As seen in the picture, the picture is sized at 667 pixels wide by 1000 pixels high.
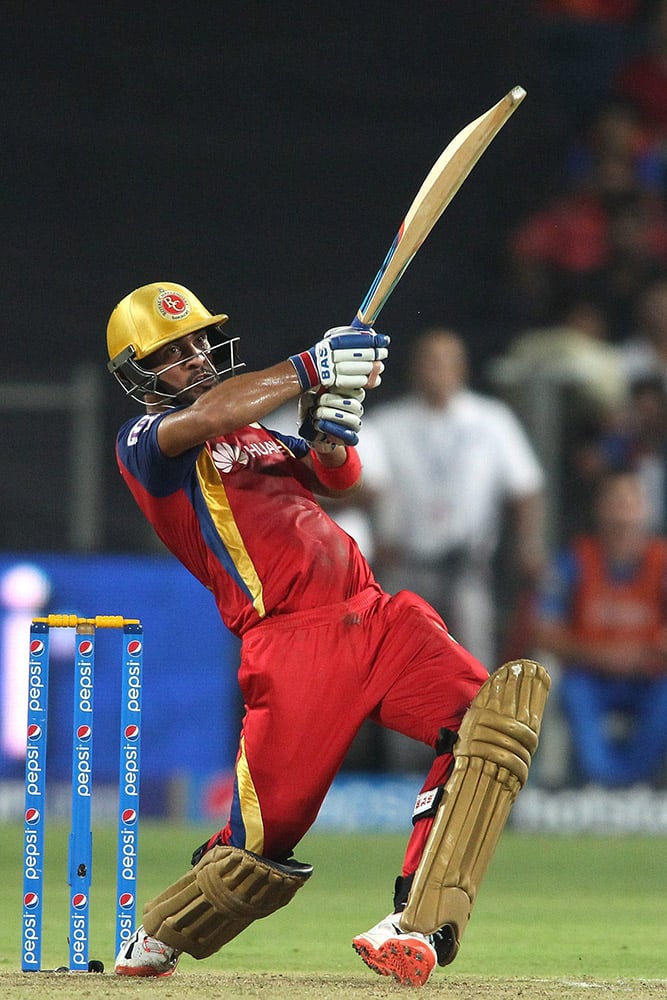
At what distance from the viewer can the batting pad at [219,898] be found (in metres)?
4.24

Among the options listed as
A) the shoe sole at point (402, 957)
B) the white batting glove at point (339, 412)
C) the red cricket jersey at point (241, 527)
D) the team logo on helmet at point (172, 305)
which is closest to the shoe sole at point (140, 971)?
the shoe sole at point (402, 957)

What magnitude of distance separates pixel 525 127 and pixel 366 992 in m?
9.00

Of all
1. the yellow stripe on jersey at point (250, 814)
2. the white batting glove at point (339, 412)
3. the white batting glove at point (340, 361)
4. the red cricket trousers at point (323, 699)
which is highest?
the white batting glove at point (340, 361)

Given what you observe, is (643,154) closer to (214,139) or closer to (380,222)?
(380,222)

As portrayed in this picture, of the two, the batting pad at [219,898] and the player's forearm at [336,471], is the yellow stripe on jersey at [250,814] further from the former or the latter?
the player's forearm at [336,471]

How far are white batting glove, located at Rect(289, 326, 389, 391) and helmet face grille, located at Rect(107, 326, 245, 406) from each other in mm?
440

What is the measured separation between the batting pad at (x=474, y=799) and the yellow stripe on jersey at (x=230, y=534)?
619mm

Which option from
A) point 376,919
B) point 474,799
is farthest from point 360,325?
point 376,919

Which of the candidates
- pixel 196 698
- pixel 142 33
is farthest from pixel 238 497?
pixel 142 33

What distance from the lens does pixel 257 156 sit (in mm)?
12156

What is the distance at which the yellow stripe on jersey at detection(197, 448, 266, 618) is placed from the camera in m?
4.39

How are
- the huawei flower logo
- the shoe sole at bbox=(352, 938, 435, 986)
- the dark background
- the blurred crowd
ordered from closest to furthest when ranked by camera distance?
1. the shoe sole at bbox=(352, 938, 435, 986)
2. the huawei flower logo
3. the blurred crowd
4. the dark background

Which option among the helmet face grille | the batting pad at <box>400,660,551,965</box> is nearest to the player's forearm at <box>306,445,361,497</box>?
the helmet face grille

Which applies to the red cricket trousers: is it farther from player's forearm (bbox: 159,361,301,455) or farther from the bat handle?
the bat handle
